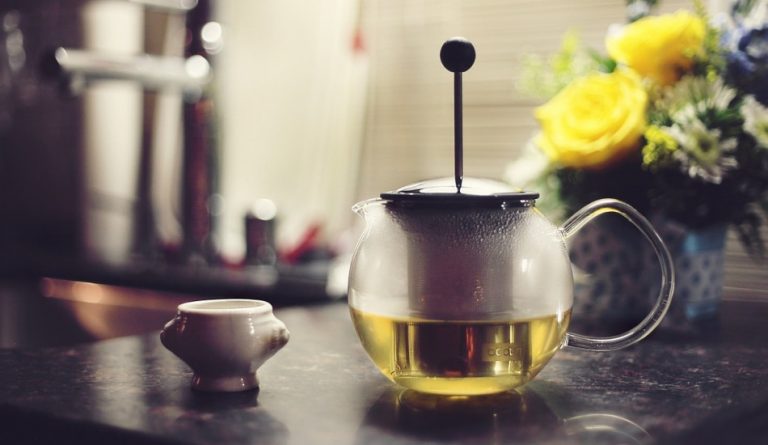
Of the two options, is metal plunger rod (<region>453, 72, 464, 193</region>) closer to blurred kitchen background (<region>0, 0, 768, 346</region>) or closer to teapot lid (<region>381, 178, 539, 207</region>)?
teapot lid (<region>381, 178, 539, 207</region>)

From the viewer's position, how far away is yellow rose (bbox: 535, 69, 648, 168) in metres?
1.15

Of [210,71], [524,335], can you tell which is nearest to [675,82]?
[524,335]

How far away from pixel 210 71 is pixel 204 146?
0.17 meters

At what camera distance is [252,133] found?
7.09 feet

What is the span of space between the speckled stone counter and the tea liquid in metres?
0.02

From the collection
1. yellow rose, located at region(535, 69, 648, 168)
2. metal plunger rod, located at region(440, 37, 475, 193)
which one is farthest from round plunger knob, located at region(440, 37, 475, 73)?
yellow rose, located at region(535, 69, 648, 168)

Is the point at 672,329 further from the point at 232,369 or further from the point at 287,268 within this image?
the point at 287,268

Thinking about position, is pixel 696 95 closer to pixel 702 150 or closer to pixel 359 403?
pixel 702 150

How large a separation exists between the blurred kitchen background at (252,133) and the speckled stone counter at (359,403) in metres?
0.71

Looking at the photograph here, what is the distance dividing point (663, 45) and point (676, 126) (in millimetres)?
117

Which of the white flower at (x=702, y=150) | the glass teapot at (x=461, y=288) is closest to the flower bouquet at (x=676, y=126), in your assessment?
the white flower at (x=702, y=150)

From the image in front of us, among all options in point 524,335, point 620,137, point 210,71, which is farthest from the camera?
point 210,71

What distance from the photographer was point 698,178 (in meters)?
1.14

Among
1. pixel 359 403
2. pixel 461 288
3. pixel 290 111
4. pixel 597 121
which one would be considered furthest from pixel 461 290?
pixel 290 111
